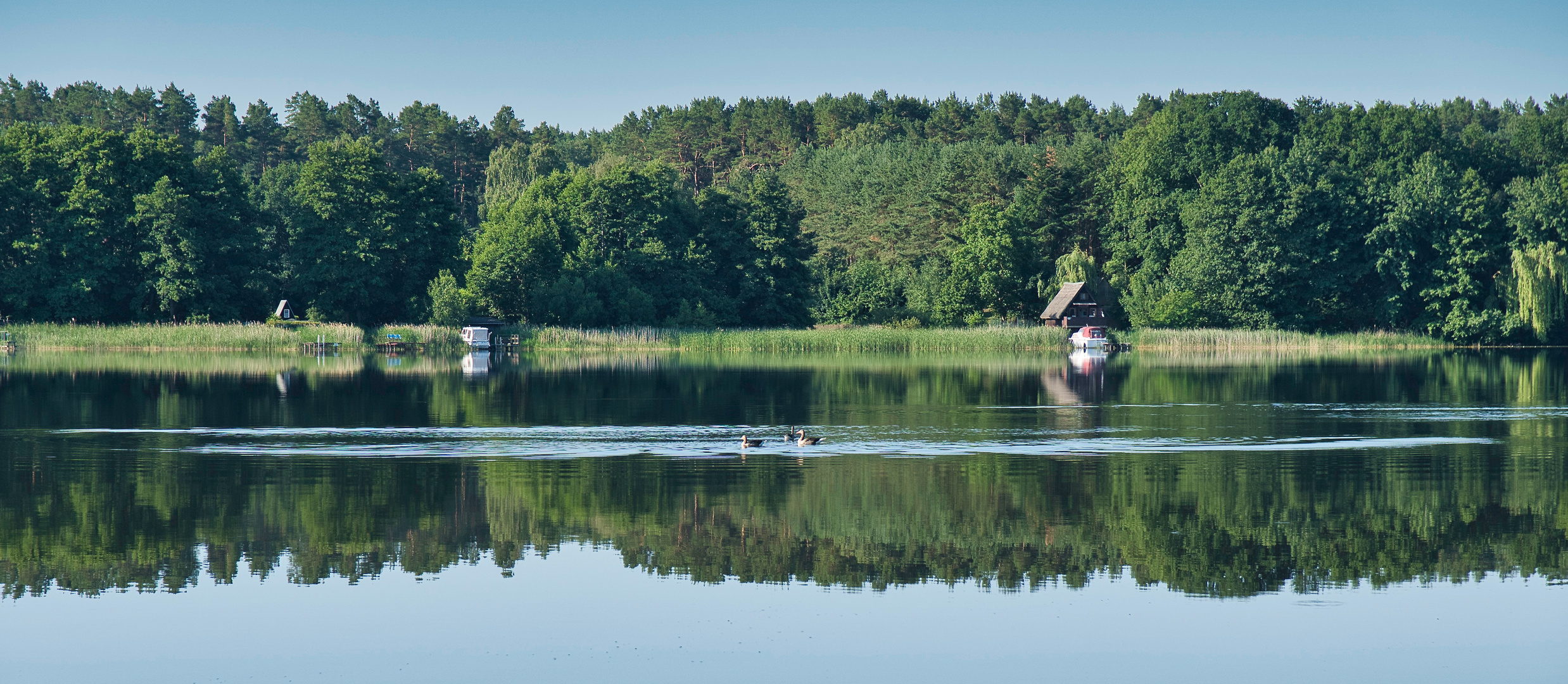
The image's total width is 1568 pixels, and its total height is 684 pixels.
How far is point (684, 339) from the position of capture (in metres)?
83.4

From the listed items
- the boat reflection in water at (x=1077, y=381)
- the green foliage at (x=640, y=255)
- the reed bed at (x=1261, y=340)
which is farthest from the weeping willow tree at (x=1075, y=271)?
the boat reflection in water at (x=1077, y=381)

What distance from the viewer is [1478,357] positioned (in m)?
69.0

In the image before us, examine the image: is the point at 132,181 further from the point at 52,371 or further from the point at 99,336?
the point at 52,371

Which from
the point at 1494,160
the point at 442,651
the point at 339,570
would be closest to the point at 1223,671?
the point at 442,651

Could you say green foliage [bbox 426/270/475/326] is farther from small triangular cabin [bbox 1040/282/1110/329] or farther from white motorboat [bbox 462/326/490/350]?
small triangular cabin [bbox 1040/282/1110/329]

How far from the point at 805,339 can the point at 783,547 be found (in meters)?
64.9

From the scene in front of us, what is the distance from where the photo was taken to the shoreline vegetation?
78062mm

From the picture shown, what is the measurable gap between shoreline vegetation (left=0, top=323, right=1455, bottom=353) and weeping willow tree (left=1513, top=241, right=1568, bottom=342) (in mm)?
5240

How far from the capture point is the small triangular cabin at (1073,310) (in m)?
88.0

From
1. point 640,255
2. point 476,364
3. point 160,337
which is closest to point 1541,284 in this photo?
point 640,255

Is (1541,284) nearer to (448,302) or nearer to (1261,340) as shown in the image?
(1261,340)

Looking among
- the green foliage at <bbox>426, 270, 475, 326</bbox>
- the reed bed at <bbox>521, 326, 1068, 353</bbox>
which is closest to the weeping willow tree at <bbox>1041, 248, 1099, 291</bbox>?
the reed bed at <bbox>521, 326, 1068, 353</bbox>

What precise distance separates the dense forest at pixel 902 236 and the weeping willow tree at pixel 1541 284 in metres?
0.14

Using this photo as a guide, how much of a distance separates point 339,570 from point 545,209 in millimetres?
80332
